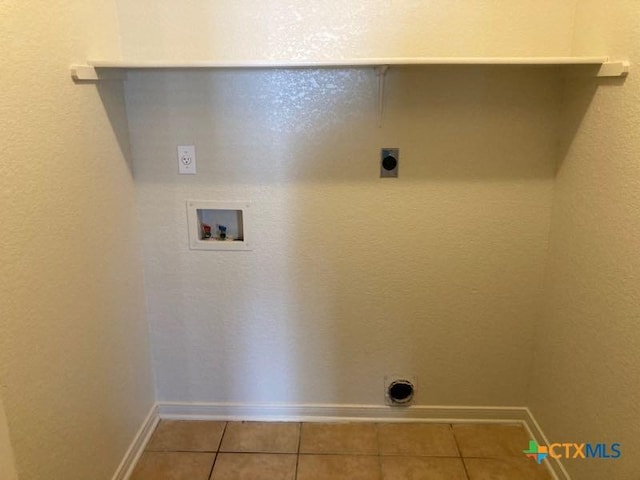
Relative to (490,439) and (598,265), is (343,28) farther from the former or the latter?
(490,439)

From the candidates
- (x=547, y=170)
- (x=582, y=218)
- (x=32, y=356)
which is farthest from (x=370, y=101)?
(x=32, y=356)

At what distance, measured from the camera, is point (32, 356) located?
4.15ft

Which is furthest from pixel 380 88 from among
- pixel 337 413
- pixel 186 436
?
pixel 186 436

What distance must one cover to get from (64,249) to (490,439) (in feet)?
5.89

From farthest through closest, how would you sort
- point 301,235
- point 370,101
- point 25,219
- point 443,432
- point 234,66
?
point 443,432 < point 301,235 < point 370,101 < point 234,66 < point 25,219

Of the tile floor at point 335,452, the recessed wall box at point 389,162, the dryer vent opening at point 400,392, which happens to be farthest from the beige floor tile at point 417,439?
the recessed wall box at point 389,162

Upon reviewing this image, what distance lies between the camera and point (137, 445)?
1942 millimetres

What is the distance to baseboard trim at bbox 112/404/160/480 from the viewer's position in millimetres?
1811

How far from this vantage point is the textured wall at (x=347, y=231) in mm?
1799

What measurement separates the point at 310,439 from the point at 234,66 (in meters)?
1.51

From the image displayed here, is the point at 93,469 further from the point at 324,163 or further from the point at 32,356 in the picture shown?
the point at 324,163

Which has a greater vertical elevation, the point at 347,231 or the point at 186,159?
the point at 186,159

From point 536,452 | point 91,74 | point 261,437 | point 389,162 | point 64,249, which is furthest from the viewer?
point 261,437

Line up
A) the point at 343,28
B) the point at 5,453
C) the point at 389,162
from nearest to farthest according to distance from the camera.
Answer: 1. the point at 5,453
2. the point at 343,28
3. the point at 389,162
